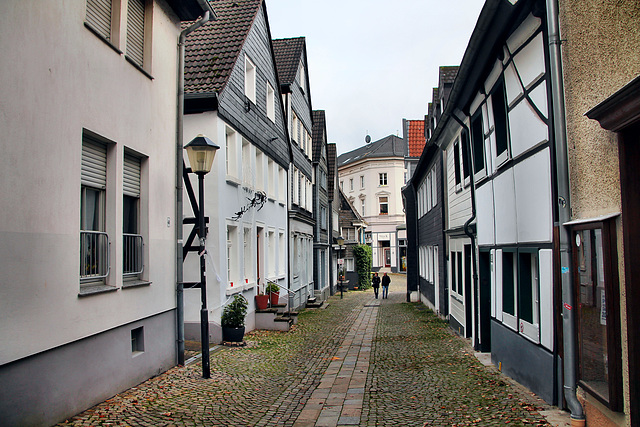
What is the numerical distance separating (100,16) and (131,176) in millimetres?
2371

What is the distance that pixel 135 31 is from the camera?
29.3 feet

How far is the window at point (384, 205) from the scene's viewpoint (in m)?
64.3

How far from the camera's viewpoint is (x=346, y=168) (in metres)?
69.7

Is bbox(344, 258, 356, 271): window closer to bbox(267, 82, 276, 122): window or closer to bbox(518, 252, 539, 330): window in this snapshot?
bbox(267, 82, 276, 122): window

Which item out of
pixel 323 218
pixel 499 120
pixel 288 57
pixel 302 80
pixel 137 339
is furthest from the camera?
pixel 323 218

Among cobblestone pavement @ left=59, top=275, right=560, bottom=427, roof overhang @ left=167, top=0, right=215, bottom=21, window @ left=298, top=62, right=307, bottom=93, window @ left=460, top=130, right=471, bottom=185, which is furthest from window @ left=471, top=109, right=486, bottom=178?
window @ left=298, top=62, right=307, bottom=93

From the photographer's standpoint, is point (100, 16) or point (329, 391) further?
point (329, 391)

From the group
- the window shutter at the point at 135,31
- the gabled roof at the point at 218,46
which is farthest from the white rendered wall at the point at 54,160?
the gabled roof at the point at 218,46

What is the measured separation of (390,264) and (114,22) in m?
57.9

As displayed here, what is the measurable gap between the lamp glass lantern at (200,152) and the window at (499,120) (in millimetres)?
4738

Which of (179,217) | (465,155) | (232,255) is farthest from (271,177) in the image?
(179,217)

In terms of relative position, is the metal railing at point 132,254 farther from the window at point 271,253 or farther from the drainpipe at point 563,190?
the window at point 271,253

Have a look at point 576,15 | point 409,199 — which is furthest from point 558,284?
point 409,199

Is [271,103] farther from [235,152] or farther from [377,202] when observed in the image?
[377,202]
